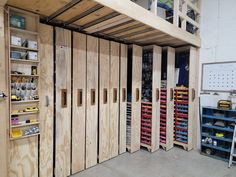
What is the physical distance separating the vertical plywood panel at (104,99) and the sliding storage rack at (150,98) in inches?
35.4

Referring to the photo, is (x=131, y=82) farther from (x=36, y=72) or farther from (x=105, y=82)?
(x=36, y=72)

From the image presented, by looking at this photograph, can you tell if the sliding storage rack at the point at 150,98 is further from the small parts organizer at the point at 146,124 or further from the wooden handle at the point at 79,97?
the wooden handle at the point at 79,97

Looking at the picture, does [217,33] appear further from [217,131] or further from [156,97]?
[217,131]

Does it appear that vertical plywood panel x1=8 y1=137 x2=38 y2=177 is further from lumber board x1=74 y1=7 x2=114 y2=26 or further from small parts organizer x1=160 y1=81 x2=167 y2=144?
small parts organizer x1=160 y1=81 x2=167 y2=144

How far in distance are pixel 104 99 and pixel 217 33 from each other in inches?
101

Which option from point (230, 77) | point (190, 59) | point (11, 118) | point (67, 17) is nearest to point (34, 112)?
point (11, 118)

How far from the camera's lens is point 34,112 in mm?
2131

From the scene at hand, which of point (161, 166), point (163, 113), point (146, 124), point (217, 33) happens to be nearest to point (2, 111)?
point (161, 166)

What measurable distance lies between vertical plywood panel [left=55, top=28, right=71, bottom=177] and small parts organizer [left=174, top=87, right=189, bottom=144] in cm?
231

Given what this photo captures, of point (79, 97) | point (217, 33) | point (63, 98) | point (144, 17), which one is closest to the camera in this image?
point (144, 17)

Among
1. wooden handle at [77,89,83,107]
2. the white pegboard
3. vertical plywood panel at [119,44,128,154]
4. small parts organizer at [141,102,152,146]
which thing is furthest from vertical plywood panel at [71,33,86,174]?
the white pegboard

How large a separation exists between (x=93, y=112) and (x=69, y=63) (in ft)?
2.88

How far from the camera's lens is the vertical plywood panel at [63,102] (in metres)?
2.46

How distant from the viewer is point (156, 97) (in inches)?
140
